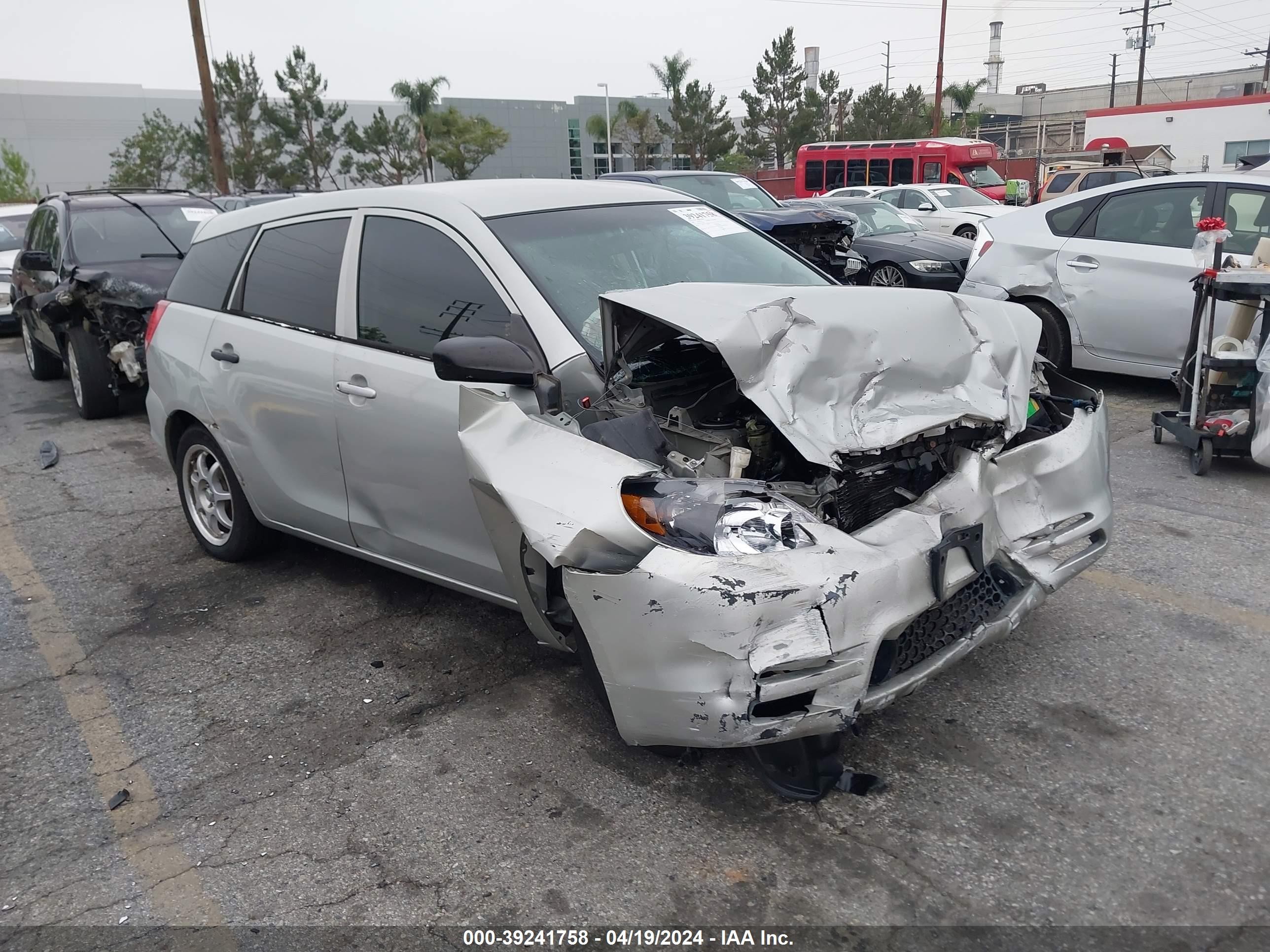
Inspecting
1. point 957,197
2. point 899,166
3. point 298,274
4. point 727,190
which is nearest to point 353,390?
point 298,274

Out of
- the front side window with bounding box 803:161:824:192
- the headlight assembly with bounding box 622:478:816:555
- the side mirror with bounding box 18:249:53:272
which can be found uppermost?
the front side window with bounding box 803:161:824:192

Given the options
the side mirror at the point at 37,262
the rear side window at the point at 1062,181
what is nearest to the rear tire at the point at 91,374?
the side mirror at the point at 37,262

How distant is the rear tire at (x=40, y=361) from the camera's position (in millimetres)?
10094

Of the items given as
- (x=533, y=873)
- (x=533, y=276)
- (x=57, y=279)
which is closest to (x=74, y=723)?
(x=533, y=873)

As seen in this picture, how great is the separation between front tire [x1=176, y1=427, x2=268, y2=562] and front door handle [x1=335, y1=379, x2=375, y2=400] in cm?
107

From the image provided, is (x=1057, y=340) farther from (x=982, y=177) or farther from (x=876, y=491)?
(x=982, y=177)

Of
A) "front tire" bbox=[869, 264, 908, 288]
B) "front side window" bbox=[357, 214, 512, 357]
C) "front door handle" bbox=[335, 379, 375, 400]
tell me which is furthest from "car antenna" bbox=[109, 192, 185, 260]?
"front tire" bbox=[869, 264, 908, 288]

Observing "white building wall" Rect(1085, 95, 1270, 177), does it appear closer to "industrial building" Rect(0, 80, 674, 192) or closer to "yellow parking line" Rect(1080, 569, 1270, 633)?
"industrial building" Rect(0, 80, 674, 192)

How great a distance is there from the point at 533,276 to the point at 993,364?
5.25 ft

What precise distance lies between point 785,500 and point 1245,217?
613cm

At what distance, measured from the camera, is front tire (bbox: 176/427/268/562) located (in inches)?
183

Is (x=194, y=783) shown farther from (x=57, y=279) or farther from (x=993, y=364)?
(x=57, y=279)

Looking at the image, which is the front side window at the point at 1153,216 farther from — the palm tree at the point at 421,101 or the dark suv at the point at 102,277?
the palm tree at the point at 421,101

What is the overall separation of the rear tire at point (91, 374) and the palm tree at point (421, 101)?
157 feet
